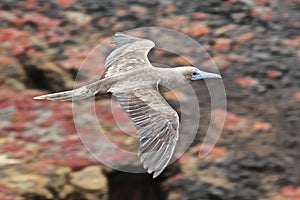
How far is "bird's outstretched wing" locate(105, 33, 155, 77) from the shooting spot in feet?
23.4

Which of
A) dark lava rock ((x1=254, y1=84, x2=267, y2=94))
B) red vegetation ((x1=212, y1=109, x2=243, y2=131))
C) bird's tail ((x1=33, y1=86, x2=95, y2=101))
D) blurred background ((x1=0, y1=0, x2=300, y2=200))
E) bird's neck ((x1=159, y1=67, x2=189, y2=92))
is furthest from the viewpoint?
dark lava rock ((x1=254, y1=84, x2=267, y2=94))

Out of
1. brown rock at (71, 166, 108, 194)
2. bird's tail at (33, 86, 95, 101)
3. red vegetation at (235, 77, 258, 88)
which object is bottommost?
brown rock at (71, 166, 108, 194)

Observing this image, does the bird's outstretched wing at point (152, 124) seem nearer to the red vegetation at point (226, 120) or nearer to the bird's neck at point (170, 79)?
the bird's neck at point (170, 79)

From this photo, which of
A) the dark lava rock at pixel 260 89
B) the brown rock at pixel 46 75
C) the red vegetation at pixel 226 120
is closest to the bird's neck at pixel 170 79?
the red vegetation at pixel 226 120

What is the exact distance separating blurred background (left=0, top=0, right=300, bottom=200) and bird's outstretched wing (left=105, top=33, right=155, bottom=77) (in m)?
0.79

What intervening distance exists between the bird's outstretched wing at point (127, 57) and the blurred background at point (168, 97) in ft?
2.60

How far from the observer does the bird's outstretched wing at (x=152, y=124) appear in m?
5.80

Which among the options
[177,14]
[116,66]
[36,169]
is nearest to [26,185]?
[36,169]

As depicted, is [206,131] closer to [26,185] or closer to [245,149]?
[245,149]

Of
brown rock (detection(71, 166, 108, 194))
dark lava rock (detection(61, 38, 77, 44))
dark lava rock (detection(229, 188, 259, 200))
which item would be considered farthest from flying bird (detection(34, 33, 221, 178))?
dark lava rock (detection(61, 38, 77, 44))

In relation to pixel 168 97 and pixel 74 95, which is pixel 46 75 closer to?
pixel 168 97

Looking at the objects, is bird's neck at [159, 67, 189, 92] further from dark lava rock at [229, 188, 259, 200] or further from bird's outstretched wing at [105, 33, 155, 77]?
dark lava rock at [229, 188, 259, 200]

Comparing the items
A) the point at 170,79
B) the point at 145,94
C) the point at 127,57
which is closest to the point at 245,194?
the point at 170,79

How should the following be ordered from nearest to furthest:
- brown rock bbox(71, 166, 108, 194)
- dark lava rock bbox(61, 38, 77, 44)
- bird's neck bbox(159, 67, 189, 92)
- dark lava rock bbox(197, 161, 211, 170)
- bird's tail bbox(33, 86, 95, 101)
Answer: bird's neck bbox(159, 67, 189, 92)
bird's tail bbox(33, 86, 95, 101)
brown rock bbox(71, 166, 108, 194)
dark lava rock bbox(197, 161, 211, 170)
dark lava rock bbox(61, 38, 77, 44)
